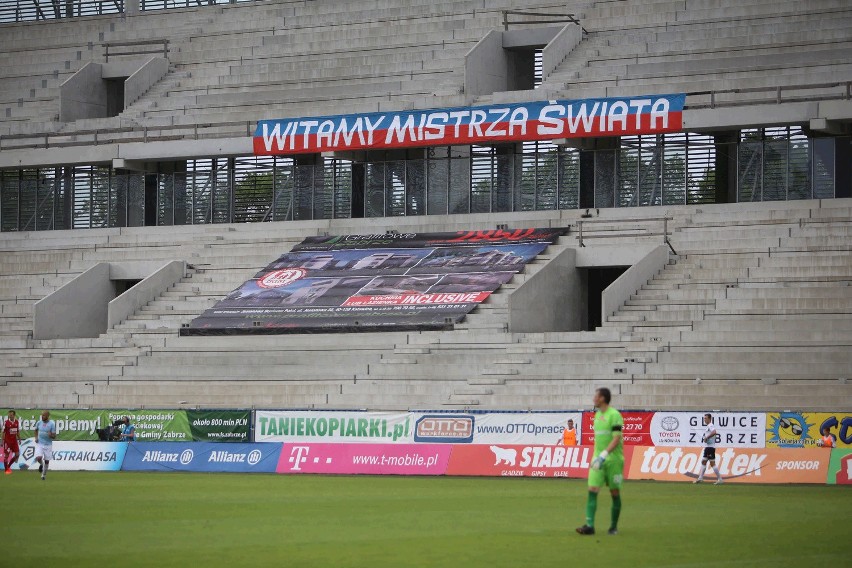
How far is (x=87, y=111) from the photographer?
61406mm

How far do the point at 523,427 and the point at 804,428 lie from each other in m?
6.71

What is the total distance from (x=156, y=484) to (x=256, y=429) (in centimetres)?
829

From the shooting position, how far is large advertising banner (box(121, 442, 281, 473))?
3631 centimetres

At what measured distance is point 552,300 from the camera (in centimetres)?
4631

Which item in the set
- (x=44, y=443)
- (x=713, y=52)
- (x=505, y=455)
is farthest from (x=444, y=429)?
(x=713, y=52)

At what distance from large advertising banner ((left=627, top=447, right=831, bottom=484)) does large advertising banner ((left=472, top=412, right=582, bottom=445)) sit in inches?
104

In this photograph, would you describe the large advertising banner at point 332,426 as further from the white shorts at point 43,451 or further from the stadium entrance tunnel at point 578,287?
the stadium entrance tunnel at point 578,287

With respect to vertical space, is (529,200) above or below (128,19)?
below

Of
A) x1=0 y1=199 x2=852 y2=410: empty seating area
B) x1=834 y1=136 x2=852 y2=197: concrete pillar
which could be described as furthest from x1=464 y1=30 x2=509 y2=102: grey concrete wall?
x1=834 y1=136 x2=852 y2=197: concrete pillar

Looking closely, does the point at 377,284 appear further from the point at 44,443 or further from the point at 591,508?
the point at 591,508

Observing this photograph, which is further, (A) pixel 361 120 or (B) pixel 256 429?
(A) pixel 361 120

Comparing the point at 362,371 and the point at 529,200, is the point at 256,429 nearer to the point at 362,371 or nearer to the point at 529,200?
the point at 362,371

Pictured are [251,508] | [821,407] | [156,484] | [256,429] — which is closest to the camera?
[251,508]

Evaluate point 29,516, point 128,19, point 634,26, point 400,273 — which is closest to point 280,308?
point 400,273
